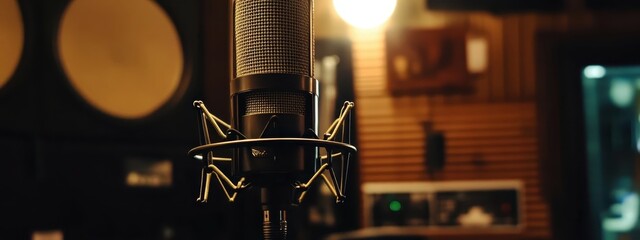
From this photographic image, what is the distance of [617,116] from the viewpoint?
11.8 feet

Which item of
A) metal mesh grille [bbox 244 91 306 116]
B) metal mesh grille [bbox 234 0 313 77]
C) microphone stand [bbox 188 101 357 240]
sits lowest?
microphone stand [bbox 188 101 357 240]

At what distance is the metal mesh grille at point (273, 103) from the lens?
Answer: 38.9 inches

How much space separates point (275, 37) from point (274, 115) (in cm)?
10

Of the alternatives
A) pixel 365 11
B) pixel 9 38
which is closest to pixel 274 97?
pixel 9 38

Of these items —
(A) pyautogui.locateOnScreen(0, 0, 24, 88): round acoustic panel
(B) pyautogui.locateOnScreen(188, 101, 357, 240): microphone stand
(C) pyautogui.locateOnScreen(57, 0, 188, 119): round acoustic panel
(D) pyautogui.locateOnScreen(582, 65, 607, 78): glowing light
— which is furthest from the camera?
(D) pyautogui.locateOnScreen(582, 65, 607, 78): glowing light

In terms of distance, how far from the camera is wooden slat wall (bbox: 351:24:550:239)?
3.43 metres

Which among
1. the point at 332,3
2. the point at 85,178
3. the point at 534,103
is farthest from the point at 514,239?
the point at 85,178

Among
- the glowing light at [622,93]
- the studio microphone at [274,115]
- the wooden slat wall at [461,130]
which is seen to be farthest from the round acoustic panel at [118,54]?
the glowing light at [622,93]

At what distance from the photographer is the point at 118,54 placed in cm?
241

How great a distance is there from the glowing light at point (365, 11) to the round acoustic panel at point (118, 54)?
0.85 m

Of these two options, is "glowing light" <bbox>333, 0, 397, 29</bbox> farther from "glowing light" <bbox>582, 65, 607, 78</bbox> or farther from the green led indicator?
"glowing light" <bbox>582, 65, 607, 78</bbox>

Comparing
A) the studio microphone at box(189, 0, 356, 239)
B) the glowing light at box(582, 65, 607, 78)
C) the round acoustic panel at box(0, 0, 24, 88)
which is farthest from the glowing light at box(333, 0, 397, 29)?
the studio microphone at box(189, 0, 356, 239)

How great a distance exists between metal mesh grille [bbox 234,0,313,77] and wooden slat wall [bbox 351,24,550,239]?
2.51m

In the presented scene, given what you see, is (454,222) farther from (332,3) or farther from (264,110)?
(264,110)
